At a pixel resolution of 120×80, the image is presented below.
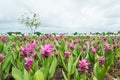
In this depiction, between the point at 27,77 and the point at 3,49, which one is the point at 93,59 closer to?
the point at 3,49

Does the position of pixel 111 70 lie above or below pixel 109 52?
below

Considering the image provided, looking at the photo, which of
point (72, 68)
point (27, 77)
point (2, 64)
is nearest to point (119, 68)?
point (72, 68)

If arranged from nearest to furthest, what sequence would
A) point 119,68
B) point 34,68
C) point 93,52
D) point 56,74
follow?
1. point 34,68
2. point 56,74
3. point 93,52
4. point 119,68

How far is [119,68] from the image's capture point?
555cm

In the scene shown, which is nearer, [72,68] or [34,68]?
[34,68]

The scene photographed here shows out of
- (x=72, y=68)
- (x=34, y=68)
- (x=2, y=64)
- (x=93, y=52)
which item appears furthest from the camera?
(x=93, y=52)

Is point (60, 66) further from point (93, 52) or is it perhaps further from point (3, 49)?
point (3, 49)

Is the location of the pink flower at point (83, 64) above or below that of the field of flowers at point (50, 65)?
above

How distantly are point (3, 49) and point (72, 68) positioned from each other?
1707mm

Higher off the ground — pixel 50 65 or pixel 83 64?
pixel 83 64

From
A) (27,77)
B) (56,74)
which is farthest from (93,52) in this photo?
(27,77)

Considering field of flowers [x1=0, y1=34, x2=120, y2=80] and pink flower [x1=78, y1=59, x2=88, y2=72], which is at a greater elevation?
pink flower [x1=78, y1=59, x2=88, y2=72]

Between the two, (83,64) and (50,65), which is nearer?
(83,64)

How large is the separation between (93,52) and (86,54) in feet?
0.54
